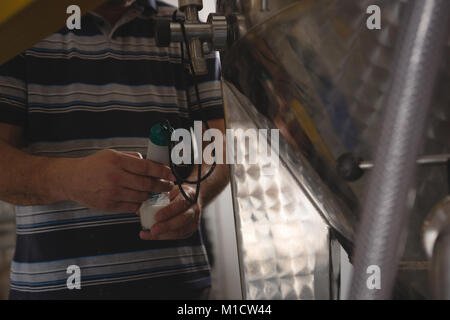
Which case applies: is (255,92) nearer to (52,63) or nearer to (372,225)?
(372,225)

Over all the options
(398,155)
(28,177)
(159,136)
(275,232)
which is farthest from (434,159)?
(28,177)

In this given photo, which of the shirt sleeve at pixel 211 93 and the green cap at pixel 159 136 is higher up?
the shirt sleeve at pixel 211 93

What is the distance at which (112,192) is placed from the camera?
606mm

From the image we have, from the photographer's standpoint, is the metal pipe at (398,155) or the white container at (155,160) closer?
the metal pipe at (398,155)

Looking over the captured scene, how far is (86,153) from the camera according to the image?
76 cm

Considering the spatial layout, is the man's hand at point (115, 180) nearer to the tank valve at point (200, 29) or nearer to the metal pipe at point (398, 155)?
the tank valve at point (200, 29)

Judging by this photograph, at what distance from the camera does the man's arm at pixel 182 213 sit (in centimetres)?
60

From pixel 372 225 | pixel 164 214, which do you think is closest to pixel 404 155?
pixel 372 225

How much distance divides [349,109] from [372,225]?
0.14 m

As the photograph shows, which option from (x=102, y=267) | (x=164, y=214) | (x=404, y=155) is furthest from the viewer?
(x=102, y=267)

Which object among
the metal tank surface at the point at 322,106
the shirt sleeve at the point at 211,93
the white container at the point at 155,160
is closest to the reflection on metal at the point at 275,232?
the metal tank surface at the point at 322,106

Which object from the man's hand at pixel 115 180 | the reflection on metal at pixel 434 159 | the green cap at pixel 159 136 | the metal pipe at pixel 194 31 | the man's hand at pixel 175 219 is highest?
the metal pipe at pixel 194 31

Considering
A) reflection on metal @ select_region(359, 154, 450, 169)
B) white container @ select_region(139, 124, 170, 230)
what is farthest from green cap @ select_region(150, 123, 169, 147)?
reflection on metal @ select_region(359, 154, 450, 169)

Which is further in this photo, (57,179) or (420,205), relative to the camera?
(57,179)
